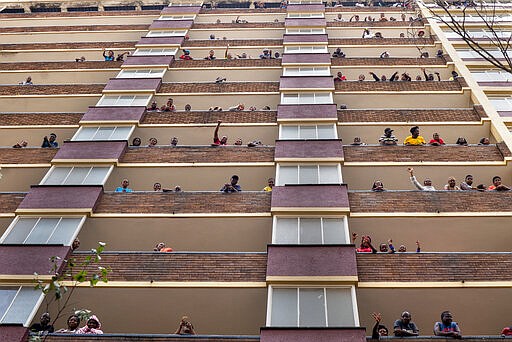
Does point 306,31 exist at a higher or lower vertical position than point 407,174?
higher

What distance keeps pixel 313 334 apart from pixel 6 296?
10.4 meters

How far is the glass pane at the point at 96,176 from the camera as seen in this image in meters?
24.2

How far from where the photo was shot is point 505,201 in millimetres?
21203

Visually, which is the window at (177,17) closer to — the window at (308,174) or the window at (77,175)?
the window at (77,175)

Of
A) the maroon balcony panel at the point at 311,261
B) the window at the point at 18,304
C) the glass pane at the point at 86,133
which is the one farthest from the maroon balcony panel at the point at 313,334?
the glass pane at the point at 86,133

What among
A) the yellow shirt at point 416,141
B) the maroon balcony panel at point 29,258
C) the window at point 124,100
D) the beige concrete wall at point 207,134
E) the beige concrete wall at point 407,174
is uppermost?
the window at point 124,100

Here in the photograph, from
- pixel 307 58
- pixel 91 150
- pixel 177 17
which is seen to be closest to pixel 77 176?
pixel 91 150

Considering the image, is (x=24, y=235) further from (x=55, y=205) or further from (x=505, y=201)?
(x=505, y=201)

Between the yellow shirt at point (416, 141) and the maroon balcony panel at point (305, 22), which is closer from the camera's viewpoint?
the yellow shirt at point (416, 141)

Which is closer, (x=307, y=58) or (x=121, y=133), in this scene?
(x=121, y=133)

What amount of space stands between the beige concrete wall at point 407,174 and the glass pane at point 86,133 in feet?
43.1

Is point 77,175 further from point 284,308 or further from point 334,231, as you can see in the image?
point 284,308

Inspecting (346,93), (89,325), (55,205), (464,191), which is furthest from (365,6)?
(89,325)

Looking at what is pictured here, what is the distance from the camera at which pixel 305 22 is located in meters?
41.5
